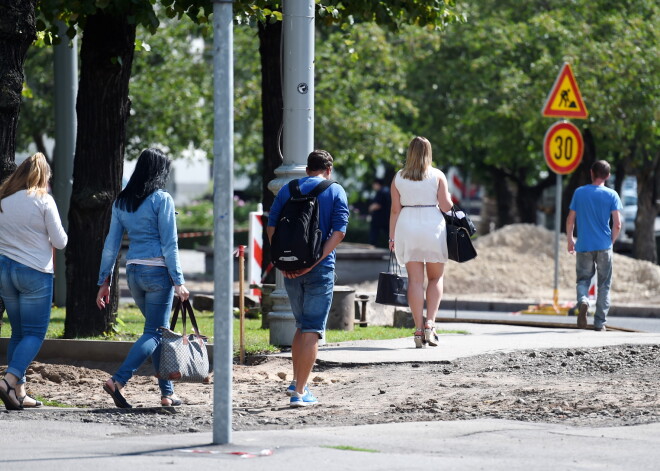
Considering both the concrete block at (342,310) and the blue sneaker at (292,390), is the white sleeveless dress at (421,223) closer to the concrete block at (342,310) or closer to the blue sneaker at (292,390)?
the concrete block at (342,310)

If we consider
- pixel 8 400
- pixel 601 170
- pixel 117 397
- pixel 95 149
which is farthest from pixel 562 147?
pixel 8 400

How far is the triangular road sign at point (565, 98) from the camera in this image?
634 inches

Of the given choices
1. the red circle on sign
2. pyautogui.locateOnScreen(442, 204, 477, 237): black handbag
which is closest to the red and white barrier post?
the red circle on sign

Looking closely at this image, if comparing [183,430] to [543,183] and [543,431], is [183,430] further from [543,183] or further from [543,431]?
[543,183]

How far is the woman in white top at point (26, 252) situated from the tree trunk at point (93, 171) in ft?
10.9

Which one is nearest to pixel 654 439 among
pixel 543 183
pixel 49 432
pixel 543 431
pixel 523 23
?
pixel 543 431

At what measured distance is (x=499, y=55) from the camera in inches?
1158

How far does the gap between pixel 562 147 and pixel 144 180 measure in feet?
29.3

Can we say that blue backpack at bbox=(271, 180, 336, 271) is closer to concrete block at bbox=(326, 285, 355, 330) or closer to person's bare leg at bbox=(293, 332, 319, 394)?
person's bare leg at bbox=(293, 332, 319, 394)

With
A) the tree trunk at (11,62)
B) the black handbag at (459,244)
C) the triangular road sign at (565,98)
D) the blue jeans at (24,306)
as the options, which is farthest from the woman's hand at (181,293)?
the triangular road sign at (565,98)

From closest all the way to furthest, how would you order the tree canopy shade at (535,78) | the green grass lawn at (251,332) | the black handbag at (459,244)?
the black handbag at (459,244), the green grass lawn at (251,332), the tree canopy shade at (535,78)

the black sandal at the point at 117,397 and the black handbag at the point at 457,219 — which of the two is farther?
the black handbag at the point at 457,219

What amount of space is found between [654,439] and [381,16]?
8.28 meters

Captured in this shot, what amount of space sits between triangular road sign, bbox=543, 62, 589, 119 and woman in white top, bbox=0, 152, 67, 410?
28.1ft
